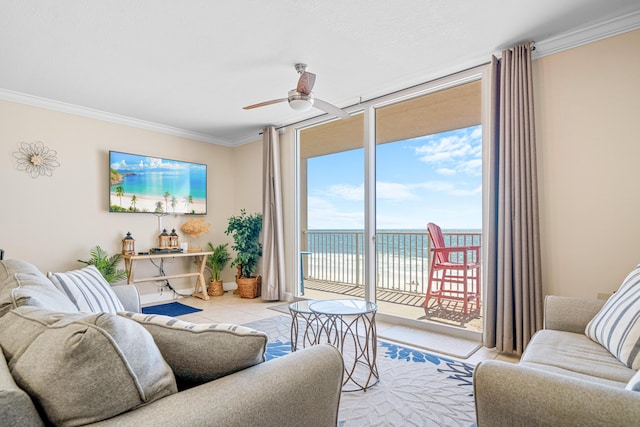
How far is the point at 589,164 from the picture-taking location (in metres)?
2.48

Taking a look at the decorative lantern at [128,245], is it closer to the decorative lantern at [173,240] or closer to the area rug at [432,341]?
the decorative lantern at [173,240]

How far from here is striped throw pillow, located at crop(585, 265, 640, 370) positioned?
1.40 metres

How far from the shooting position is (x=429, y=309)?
13.6ft

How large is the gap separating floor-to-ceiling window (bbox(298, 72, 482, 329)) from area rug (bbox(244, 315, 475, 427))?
4.02 feet

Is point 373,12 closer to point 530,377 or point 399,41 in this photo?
point 399,41

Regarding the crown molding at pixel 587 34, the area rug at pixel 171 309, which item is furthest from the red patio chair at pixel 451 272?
the area rug at pixel 171 309

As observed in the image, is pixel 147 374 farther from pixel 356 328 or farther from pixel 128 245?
pixel 128 245

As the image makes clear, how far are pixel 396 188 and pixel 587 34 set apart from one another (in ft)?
Answer: 8.34

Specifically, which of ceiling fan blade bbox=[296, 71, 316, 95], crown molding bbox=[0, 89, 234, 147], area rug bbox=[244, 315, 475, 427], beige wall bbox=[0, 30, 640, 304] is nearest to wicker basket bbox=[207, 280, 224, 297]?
beige wall bbox=[0, 30, 640, 304]

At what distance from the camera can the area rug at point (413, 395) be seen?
181 centimetres

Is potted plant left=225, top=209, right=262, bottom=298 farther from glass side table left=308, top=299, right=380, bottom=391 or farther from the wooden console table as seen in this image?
glass side table left=308, top=299, right=380, bottom=391

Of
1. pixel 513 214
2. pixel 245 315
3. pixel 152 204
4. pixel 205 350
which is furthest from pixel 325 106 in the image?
pixel 152 204

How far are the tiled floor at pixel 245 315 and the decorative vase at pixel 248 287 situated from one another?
3.4 inches

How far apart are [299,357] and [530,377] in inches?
26.4
